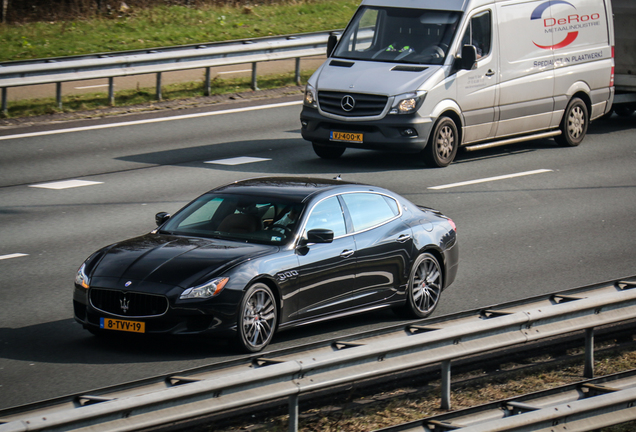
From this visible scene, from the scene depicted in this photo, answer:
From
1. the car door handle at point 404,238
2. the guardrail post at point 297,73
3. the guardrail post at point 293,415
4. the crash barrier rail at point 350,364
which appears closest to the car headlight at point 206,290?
the crash barrier rail at point 350,364

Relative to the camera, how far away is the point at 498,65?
18359mm

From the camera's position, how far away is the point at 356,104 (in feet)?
57.1

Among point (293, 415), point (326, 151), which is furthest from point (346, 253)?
point (326, 151)

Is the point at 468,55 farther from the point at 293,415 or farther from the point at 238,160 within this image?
the point at 293,415

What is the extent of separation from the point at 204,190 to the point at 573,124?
7.82 metres

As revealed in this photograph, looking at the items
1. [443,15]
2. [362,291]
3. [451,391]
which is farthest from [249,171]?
[451,391]

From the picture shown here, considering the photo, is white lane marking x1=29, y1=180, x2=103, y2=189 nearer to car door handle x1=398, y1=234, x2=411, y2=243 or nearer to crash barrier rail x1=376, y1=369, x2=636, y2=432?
car door handle x1=398, y1=234, x2=411, y2=243

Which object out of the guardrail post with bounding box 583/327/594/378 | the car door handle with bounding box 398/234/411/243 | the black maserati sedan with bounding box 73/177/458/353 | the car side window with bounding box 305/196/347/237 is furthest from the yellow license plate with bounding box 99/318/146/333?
the guardrail post with bounding box 583/327/594/378

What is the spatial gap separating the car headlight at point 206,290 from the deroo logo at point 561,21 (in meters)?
11.7

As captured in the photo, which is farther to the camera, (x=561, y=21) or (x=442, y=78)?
(x=561, y=21)

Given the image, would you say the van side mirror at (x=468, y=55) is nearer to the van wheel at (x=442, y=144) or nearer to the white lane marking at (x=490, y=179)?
the van wheel at (x=442, y=144)

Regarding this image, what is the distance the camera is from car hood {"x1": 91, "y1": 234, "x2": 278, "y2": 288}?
28.8 feet

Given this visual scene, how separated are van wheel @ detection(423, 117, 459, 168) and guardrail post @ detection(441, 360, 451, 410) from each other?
1011 cm

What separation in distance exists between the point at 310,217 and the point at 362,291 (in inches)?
35.1
